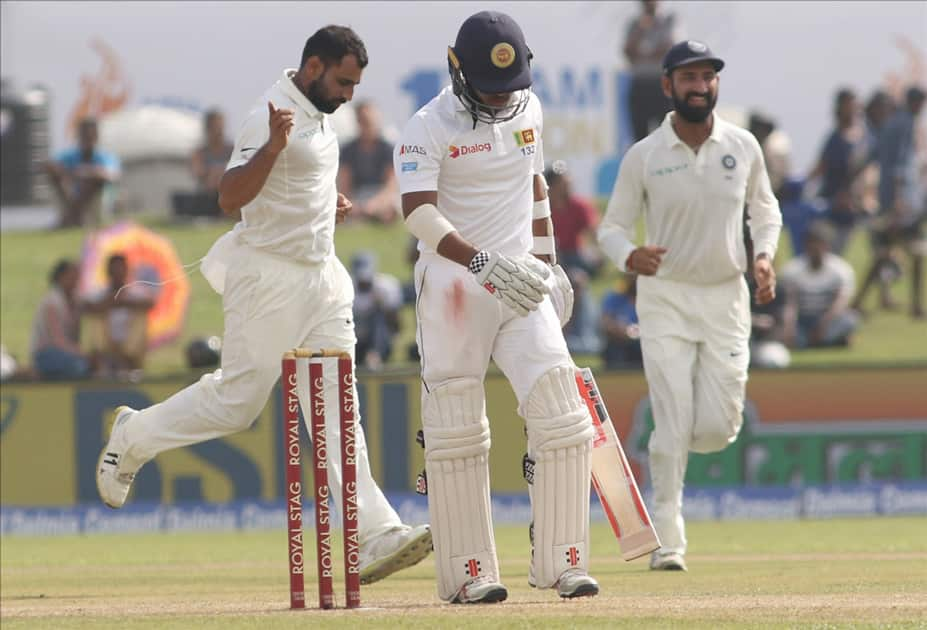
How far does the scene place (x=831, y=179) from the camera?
1888 centimetres

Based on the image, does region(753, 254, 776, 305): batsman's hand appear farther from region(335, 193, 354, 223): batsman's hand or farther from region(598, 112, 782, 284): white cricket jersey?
region(335, 193, 354, 223): batsman's hand

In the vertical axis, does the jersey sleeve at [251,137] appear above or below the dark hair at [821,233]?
above

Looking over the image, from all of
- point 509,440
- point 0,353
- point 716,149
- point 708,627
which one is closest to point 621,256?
point 716,149

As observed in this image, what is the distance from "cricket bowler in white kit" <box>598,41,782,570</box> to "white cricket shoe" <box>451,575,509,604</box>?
2518mm

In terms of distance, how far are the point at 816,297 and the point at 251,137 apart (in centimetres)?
1026

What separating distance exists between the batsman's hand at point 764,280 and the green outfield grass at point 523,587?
4.06 feet

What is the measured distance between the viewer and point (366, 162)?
1902cm

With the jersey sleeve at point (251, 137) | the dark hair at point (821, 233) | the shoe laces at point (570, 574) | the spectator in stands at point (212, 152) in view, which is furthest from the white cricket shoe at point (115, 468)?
the spectator in stands at point (212, 152)

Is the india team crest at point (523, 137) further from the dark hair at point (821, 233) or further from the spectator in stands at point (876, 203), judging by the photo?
the spectator in stands at point (876, 203)

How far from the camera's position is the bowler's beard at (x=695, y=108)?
9180mm

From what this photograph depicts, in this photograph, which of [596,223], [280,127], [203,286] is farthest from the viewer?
[203,286]

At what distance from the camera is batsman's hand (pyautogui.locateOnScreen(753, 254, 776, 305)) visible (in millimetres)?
8922

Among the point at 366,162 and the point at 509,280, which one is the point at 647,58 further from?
the point at 509,280

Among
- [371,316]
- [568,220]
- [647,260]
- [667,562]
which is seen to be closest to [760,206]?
[647,260]
